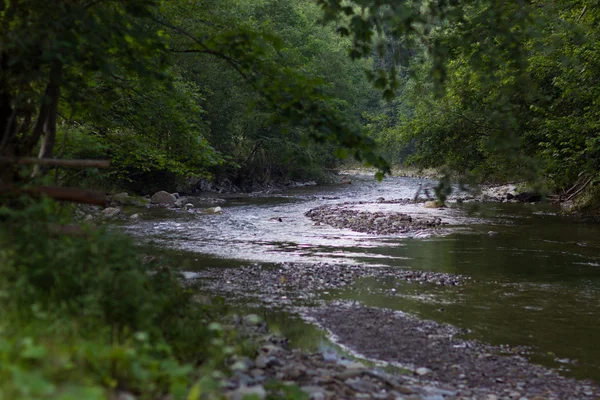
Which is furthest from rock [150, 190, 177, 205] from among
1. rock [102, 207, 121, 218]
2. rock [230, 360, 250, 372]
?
rock [230, 360, 250, 372]

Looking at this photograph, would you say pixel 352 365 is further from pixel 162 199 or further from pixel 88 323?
pixel 162 199

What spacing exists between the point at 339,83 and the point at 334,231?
33.7m

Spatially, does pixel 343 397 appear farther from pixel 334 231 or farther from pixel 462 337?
pixel 334 231

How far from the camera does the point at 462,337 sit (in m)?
9.29

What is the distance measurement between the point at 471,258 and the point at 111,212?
47.4 feet

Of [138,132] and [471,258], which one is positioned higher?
[138,132]

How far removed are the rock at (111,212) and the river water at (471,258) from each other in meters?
1.41

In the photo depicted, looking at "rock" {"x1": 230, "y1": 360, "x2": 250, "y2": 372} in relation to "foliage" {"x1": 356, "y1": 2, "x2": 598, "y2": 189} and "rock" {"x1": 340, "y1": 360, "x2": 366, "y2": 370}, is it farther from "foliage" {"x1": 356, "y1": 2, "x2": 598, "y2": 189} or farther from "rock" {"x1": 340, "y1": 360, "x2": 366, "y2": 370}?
"foliage" {"x1": 356, "y1": 2, "x2": 598, "y2": 189}

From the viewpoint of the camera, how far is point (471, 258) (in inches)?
676

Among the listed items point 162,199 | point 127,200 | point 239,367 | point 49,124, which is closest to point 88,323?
point 239,367

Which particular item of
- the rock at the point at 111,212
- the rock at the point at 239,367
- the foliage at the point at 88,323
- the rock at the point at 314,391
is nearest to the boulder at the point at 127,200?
the rock at the point at 111,212

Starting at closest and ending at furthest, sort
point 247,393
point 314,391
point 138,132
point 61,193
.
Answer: point 247,393 → point 314,391 → point 61,193 → point 138,132

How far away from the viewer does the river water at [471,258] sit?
989cm

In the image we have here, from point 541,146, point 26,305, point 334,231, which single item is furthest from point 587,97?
point 26,305
